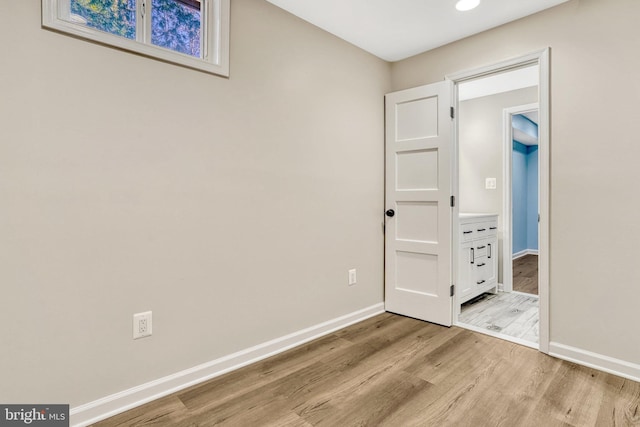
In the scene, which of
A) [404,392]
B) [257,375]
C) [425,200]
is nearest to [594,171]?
[425,200]

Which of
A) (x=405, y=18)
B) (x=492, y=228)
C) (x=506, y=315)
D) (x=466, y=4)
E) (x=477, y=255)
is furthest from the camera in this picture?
(x=492, y=228)

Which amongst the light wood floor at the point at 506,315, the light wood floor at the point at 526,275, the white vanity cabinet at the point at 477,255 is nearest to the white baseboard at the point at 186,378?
the light wood floor at the point at 506,315

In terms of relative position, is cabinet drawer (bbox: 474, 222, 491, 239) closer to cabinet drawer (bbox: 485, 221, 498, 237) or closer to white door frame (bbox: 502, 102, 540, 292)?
cabinet drawer (bbox: 485, 221, 498, 237)

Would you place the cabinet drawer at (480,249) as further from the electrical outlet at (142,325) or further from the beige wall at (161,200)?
the electrical outlet at (142,325)

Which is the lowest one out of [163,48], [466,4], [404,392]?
[404,392]

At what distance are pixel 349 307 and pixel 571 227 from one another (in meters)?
1.72

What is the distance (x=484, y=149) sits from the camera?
4062 mm

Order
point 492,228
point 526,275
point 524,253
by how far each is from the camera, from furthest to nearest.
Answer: point 524,253
point 526,275
point 492,228

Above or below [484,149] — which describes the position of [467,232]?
below

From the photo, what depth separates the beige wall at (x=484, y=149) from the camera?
3.89 meters

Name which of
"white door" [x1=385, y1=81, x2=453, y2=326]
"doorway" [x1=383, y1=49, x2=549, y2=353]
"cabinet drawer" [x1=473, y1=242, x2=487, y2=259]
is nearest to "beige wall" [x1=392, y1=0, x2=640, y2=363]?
"doorway" [x1=383, y1=49, x2=549, y2=353]

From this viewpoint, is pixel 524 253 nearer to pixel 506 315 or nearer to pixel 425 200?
pixel 506 315

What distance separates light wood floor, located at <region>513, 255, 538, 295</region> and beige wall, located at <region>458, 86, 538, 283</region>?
402mm

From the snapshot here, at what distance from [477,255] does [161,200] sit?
3066mm
